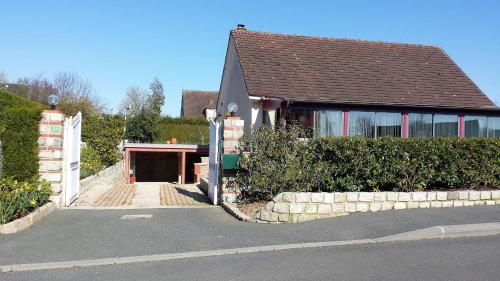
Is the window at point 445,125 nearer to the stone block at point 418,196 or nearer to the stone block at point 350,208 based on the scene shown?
the stone block at point 418,196

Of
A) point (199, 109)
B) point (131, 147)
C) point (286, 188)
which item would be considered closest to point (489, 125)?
point (286, 188)

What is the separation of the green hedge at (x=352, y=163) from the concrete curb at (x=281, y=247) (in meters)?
2.37

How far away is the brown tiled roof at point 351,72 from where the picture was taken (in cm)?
1706

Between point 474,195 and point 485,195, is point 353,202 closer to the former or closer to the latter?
point 474,195

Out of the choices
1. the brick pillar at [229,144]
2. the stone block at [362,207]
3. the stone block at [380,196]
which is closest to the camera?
the stone block at [362,207]

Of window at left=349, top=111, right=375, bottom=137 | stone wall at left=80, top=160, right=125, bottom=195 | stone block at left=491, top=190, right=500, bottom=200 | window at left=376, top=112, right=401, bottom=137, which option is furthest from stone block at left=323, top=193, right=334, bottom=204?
window at left=376, top=112, right=401, bottom=137

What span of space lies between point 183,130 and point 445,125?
18857mm

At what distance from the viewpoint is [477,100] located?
18688 millimetres

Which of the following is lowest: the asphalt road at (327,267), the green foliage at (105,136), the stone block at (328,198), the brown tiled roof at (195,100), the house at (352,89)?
the asphalt road at (327,267)

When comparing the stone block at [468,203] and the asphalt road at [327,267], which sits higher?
the stone block at [468,203]

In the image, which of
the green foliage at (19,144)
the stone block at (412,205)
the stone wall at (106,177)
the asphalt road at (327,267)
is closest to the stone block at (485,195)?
the stone block at (412,205)

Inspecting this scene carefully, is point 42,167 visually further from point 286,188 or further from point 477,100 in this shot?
point 477,100

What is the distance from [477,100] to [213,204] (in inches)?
494

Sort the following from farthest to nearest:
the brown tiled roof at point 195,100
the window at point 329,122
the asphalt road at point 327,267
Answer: the brown tiled roof at point 195,100 < the window at point 329,122 < the asphalt road at point 327,267
